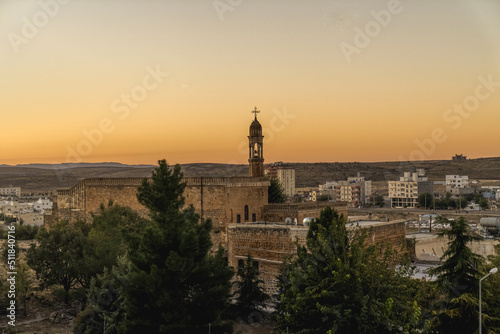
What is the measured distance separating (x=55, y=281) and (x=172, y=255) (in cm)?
1355

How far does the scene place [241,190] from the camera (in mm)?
32906

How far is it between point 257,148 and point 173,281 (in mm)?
21917

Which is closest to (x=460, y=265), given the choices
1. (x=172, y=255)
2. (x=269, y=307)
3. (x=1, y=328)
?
(x=172, y=255)

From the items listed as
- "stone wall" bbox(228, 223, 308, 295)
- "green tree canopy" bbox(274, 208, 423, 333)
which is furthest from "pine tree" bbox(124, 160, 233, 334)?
"stone wall" bbox(228, 223, 308, 295)

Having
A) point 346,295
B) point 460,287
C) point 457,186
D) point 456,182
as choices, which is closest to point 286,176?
point 457,186

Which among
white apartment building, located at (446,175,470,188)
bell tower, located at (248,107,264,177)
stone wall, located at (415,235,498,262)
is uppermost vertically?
bell tower, located at (248,107,264,177)

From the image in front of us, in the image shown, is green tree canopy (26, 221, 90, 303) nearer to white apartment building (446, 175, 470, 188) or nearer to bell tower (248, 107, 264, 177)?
bell tower (248, 107, 264, 177)

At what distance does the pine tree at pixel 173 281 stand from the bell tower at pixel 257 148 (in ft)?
65.3

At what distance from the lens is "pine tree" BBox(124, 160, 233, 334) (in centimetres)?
1518

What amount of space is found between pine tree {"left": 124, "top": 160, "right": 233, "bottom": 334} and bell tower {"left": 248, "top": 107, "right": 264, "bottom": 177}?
65.3 ft

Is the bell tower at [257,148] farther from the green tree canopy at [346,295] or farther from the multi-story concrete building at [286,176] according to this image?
the multi-story concrete building at [286,176]

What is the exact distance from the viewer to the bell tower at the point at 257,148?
3644cm

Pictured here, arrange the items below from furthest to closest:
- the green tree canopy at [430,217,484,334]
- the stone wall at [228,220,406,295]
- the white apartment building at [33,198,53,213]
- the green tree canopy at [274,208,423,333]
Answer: the white apartment building at [33,198,53,213] → the stone wall at [228,220,406,295] → the green tree canopy at [430,217,484,334] → the green tree canopy at [274,208,423,333]

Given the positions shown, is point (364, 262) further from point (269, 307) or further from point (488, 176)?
point (488, 176)
